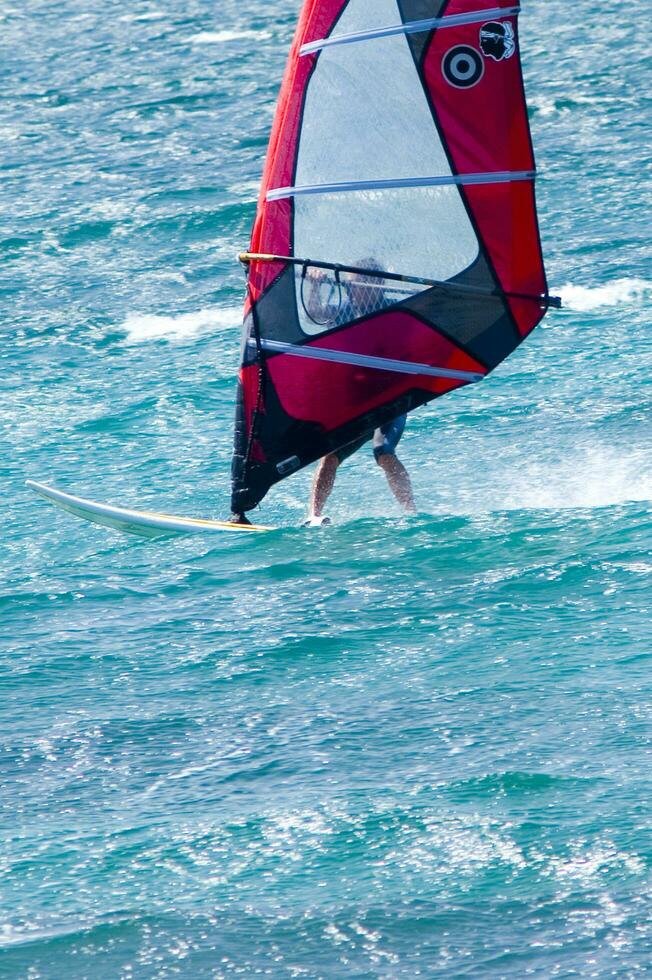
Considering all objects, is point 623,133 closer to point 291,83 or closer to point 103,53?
point 103,53

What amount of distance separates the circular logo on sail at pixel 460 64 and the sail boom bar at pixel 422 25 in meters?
0.17

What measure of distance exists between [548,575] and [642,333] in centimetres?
614

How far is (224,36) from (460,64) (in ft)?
61.6

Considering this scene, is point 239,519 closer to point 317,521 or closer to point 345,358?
point 317,521

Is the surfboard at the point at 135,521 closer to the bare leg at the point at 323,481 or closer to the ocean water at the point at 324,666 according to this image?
the ocean water at the point at 324,666

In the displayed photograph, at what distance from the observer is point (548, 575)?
34.9ft

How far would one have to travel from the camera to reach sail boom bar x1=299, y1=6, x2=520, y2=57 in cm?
1056

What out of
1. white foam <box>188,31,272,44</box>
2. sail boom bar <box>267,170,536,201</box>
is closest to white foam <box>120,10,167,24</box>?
white foam <box>188,31,272,44</box>

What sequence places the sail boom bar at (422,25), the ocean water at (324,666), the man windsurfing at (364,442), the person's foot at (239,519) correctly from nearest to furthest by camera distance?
the ocean water at (324,666), the sail boom bar at (422,25), the man windsurfing at (364,442), the person's foot at (239,519)

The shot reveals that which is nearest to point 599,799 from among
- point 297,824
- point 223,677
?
point 297,824

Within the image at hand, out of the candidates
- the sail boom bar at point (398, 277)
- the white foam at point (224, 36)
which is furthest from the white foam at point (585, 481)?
the white foam at point (224, 36)

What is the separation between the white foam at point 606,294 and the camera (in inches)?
674

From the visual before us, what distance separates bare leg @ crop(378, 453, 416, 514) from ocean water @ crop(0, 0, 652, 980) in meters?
0.19

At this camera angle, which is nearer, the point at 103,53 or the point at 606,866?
the point at 606,866
